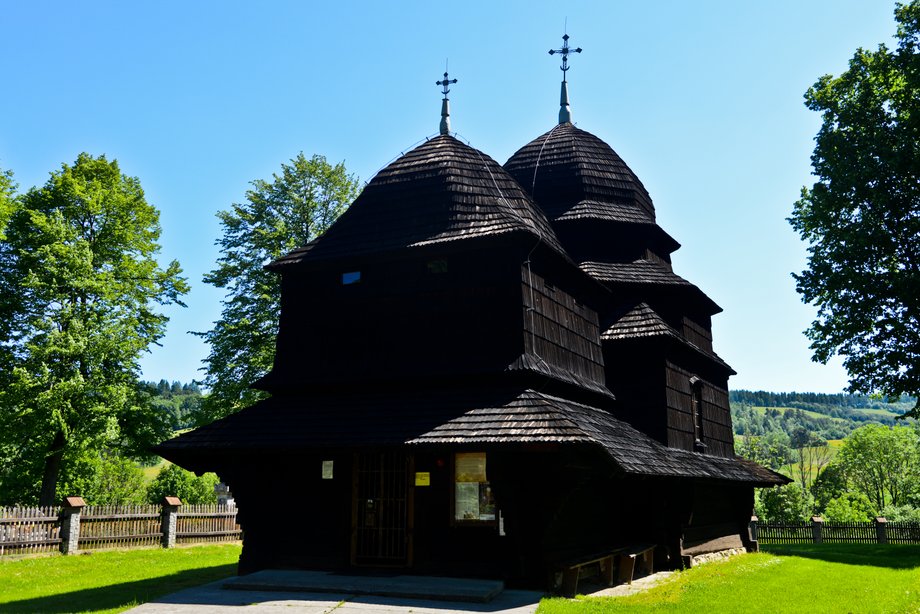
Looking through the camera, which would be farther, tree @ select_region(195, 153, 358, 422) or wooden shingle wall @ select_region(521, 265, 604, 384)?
tree @ select_region(195, 153, 358, 422)

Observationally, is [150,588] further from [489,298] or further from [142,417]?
[142,417]

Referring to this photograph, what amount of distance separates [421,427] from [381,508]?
2.19m

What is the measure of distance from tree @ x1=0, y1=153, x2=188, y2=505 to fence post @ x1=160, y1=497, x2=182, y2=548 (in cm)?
416

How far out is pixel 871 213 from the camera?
74.9 ft

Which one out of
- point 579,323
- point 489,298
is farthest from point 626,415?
point 489,298

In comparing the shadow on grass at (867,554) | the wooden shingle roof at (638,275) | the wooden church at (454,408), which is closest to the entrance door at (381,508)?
the wooden church at (454,408)

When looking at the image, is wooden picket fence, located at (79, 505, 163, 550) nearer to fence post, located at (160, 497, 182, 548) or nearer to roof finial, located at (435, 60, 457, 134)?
fence post, located at (160, 497, 182, 548)

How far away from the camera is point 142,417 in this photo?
1116 inches

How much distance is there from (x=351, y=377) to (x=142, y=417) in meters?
16.0

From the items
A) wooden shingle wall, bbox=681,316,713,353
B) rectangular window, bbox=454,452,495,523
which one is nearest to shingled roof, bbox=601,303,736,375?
wooden shingle wall, bbox=681,316,713,353

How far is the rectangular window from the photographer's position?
1361 centimetres

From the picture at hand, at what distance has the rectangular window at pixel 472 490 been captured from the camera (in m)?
13.6

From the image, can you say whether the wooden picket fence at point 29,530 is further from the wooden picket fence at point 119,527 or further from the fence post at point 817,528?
the fence post at point 817,528

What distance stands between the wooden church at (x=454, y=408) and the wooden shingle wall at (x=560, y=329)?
68 mm
